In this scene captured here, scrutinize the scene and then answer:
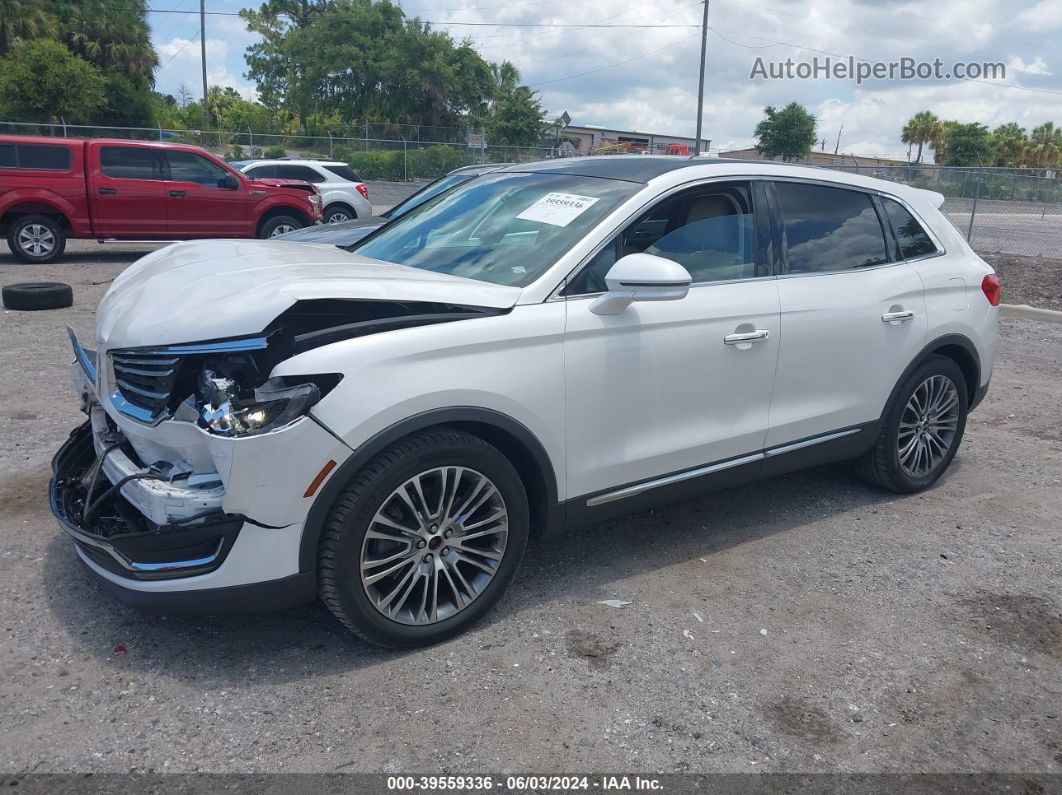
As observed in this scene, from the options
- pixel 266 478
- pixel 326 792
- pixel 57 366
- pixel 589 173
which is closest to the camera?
pixel 326 792

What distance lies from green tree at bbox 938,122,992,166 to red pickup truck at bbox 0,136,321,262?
2059 inches

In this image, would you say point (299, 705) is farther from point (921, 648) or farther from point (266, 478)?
point (921, 648)

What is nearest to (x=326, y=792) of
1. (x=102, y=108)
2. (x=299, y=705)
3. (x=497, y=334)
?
(x=299, y=705)

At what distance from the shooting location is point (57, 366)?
23.6 feet

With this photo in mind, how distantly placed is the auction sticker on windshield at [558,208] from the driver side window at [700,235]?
0.26m

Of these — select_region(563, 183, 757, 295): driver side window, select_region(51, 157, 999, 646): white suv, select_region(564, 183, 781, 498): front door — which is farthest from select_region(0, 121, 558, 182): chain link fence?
select_region(564, 183, 781, 498): front door

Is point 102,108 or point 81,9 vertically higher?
point 81,9

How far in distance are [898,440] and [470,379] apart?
2.95 m

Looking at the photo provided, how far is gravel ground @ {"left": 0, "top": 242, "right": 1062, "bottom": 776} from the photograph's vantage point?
2.86m

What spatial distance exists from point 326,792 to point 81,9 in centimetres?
4682

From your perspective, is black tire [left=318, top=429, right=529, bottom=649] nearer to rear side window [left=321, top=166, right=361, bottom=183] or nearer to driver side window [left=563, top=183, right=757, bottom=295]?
driver side window [left=563, top=183, right=757, bottom=295]

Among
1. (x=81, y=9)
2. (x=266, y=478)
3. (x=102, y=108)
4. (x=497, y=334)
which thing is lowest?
(x=266, y=478)

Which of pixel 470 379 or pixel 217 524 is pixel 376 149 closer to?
pixel 470 379

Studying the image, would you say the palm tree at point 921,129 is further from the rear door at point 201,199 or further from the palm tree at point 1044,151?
the rear door at point 201,199
